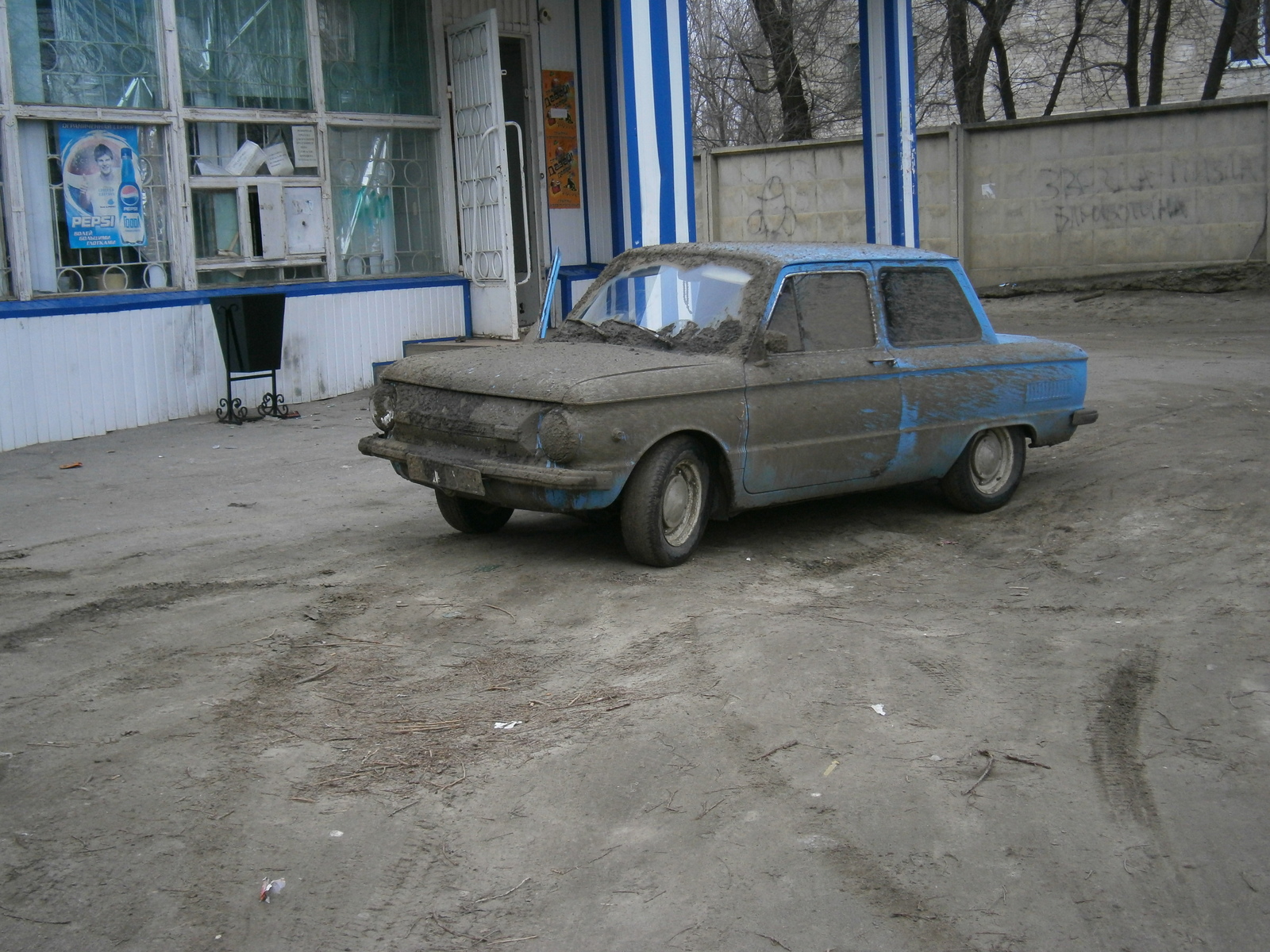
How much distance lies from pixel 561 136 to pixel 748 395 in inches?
344

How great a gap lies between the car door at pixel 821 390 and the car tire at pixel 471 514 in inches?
57.1

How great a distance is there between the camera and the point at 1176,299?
1770 centimetres

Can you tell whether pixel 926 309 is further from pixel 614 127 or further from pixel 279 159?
pixel 614 127

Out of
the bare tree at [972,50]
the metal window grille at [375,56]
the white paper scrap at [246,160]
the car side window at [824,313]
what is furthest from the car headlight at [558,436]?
the bare tree at [972,50]

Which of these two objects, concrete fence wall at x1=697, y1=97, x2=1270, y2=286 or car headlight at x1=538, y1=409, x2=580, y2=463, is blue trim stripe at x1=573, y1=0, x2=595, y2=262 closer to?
concrete fence wall at x1=697, y1=97, x2=1270, y2=286

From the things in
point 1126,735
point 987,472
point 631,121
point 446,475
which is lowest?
point 1126,735

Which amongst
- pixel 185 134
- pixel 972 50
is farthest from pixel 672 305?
pixel 972 50

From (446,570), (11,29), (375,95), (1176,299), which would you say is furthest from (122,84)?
(1176,299)

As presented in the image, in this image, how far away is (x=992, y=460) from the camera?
7.91 metres

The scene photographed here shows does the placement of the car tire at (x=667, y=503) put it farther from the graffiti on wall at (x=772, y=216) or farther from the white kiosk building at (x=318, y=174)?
the graffiti on wall at (x=772, y=216)

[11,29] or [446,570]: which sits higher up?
[11,29]

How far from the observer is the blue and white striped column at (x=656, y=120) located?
10.4 metres

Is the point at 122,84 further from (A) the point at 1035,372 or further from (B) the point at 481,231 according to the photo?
(A) the point at 1035,372

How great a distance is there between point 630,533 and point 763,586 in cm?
67
